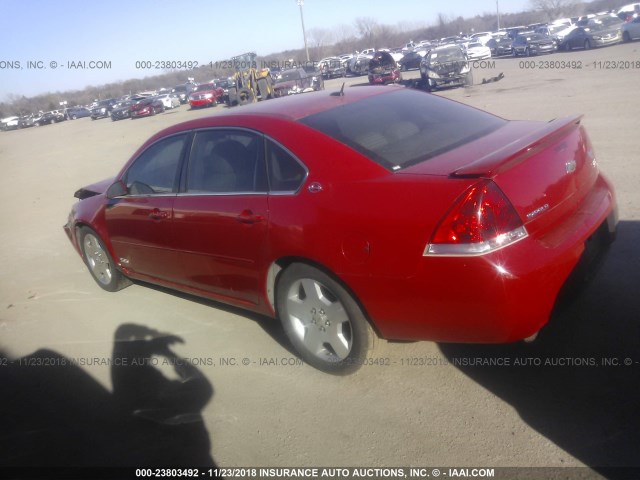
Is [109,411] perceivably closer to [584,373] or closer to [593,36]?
[584,373]

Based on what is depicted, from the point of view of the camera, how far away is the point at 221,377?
385 cm

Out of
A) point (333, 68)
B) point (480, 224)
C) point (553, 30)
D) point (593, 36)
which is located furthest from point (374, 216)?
point (333, 68)

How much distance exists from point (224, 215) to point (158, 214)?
35.8 inches

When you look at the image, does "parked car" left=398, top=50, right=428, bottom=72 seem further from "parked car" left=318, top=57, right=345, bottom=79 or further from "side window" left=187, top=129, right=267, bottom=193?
"side window" left=187, top=129, right=267, bottom=193

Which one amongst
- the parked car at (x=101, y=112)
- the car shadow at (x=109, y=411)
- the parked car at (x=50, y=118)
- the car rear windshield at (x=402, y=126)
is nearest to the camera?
the car shadow at (x=109, y=411)

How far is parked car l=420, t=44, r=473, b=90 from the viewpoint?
864 inches

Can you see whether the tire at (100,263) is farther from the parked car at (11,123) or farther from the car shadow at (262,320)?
the parked car at (11,123)

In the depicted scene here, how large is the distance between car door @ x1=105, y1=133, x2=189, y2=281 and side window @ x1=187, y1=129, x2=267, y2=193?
21 centimetres

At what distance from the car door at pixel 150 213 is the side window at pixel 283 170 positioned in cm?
105

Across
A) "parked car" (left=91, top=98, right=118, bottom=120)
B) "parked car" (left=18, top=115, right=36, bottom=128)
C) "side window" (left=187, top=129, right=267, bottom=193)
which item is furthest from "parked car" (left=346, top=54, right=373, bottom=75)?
"side window" (left=187, top=129, right=267, bottom=193)

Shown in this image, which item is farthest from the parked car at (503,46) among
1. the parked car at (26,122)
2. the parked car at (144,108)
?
the parked car at (26,122)

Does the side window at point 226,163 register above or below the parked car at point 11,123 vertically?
above

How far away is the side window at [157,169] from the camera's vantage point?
444 cm

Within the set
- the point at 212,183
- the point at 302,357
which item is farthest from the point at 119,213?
the point at 302,357
